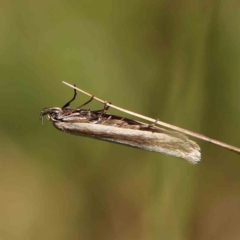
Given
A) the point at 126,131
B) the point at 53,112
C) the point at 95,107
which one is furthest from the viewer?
the point at 95,107

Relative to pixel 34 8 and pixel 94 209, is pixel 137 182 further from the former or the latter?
pixel 34 8

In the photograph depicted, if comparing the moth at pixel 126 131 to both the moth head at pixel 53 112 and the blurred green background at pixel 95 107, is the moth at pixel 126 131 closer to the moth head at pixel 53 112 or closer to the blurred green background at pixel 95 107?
the moth head at pixel 53 112

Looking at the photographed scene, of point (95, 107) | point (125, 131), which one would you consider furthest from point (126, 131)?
point (95, 107)

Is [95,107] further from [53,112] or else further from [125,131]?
[125,131]

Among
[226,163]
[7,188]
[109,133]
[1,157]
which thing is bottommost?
[7,188]

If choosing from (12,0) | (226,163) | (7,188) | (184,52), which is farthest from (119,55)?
(7,188)

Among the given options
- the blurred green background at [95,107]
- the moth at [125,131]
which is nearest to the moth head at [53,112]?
the moth at [125,131]

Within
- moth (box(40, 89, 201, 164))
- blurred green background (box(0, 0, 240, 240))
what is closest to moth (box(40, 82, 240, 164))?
moth (box(40, 89, 201, 164))
